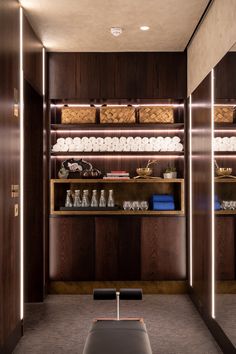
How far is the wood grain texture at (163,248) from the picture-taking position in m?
6.55

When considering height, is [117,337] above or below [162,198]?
below

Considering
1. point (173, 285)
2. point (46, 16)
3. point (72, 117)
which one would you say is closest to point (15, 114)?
point (46, 16)

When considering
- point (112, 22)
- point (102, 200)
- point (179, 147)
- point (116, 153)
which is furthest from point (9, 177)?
point (179, 147)

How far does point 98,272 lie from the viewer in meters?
6.57

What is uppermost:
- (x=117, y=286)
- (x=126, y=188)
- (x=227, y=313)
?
(x=126, y=188)

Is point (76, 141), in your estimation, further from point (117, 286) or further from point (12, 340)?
point (12, 340)

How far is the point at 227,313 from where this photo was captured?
3.97 meters

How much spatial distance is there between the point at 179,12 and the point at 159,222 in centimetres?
270

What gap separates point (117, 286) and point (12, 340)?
2415 millimetres

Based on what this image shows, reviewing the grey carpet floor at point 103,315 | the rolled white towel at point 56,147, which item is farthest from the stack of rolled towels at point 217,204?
the rolled white towel at point 56,147

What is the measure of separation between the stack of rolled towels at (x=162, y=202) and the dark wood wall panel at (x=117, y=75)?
132 cm

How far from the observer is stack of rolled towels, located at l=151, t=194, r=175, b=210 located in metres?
6.59

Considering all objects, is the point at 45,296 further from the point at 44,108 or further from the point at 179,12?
the point at 179,12

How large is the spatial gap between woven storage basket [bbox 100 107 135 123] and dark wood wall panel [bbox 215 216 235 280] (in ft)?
8.83
